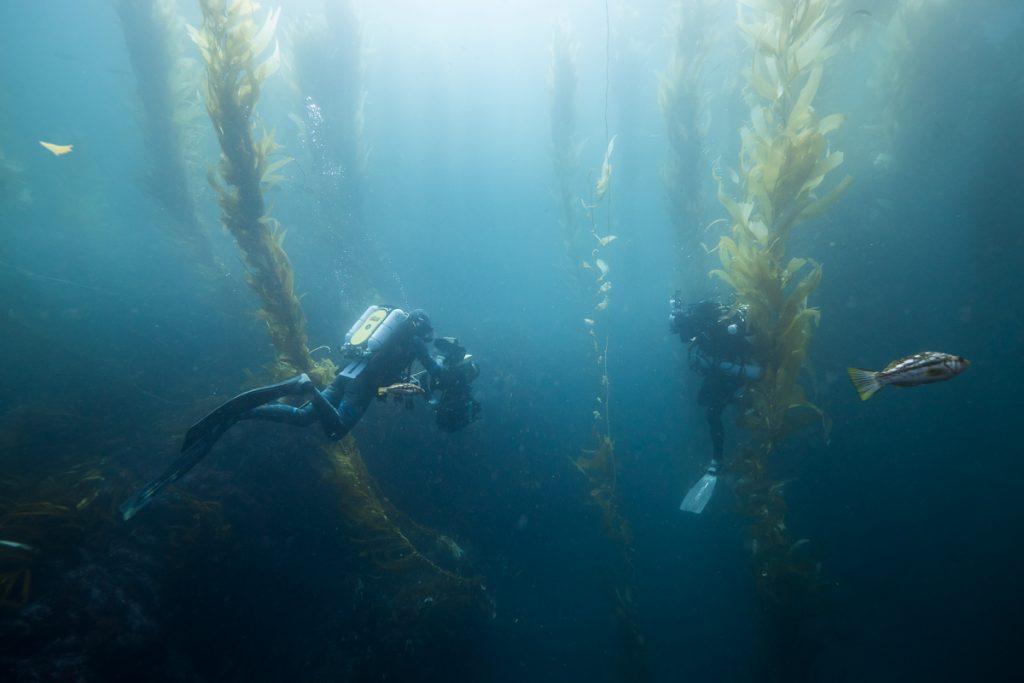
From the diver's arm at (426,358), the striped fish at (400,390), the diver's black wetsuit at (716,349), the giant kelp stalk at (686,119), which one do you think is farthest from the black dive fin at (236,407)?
the giant kelp stalk at (686,119)

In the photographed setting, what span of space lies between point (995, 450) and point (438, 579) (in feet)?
32.9

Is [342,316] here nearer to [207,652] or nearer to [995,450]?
[207,652]

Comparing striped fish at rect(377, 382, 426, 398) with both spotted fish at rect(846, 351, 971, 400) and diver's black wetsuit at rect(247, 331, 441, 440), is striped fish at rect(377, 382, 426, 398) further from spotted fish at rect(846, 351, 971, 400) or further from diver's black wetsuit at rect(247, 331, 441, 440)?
spotted fish at rect(846, 351, 971, 400)

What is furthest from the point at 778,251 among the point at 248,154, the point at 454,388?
the point at 248,154

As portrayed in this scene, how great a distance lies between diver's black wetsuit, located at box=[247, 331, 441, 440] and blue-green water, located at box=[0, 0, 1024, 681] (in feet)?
4.43

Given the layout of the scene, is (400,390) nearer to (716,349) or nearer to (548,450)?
(716,349)

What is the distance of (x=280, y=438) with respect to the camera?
6492mm

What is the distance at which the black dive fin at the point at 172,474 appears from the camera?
3896 millimetres

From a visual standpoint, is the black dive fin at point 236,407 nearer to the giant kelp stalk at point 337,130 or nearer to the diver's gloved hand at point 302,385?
the diver's gloved hand at point 302,385

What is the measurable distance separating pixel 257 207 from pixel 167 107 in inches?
341

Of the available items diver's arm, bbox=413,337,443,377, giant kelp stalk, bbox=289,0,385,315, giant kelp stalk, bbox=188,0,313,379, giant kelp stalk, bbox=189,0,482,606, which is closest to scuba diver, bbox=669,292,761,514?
diver's arm, bbox=413,337,443,377

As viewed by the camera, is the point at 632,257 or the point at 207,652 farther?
the point at 632,257

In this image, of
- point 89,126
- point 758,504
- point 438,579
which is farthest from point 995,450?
point 89,126

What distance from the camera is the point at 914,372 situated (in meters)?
2.78
